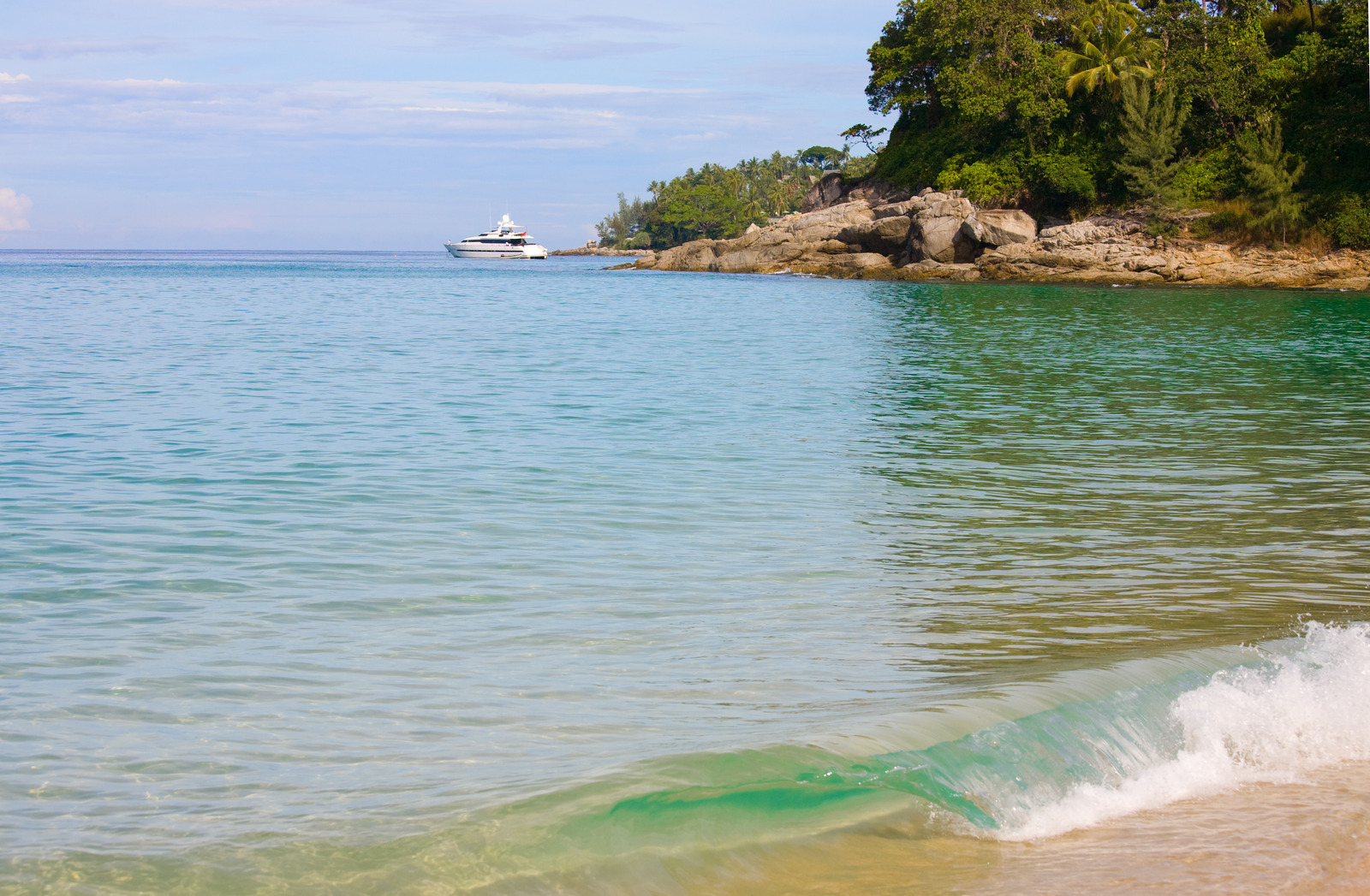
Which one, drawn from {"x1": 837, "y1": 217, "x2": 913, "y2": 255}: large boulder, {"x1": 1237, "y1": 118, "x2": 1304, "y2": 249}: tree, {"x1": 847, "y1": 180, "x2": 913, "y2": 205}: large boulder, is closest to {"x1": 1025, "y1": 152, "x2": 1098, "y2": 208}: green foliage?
{"x1": 837, "y1": 217, "x2": 913, "y2": 255}: large boulder

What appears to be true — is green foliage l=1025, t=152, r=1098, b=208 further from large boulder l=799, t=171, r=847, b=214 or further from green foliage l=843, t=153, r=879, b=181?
green foliage l=843, t=153, r=879, b=181

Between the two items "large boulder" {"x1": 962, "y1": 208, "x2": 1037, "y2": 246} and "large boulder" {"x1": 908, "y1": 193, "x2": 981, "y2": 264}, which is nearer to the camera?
"large boulder" {"x1": 962, "y1": 208, "x2": 1037, "y2": 246}

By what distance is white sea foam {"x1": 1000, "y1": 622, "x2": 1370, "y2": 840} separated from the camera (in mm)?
4254

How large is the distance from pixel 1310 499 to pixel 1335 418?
20.3ft

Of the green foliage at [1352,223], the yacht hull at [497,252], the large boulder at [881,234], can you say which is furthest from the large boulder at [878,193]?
the yacht hull at [497,252]

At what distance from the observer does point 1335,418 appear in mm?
15102

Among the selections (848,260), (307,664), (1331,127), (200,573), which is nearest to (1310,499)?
(307,664)

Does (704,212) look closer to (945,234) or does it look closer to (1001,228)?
(945,234)

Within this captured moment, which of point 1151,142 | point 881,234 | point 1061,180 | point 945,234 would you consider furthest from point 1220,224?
point 881,234

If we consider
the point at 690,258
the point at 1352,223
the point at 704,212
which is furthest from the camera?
the point at 704,212

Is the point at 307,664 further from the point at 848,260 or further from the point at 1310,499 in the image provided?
the point at 848,260

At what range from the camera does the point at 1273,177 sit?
50.9 m

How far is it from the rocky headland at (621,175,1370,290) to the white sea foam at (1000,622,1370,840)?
49.7 m

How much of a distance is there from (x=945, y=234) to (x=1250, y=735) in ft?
191
